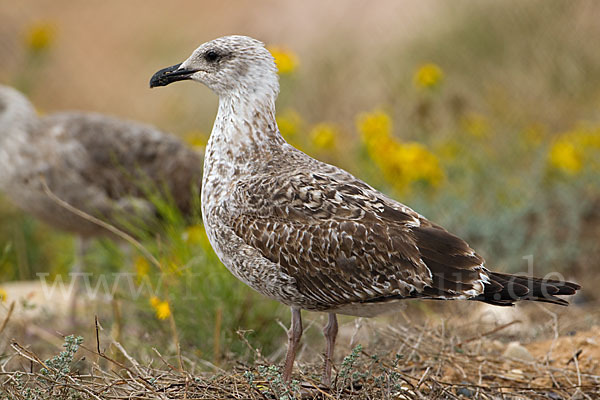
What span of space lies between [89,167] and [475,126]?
3858 mm

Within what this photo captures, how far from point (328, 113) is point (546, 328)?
630cm

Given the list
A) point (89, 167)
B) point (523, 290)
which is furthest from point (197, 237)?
point (523, 290)

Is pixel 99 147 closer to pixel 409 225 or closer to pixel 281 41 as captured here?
pixel 409 225

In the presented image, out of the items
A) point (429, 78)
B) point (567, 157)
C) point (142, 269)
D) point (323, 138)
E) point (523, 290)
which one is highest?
point (429, 78)

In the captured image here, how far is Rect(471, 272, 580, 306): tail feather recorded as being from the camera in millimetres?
3350

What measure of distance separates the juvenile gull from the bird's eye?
94.3 inches

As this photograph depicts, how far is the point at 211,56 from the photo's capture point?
3912 millimetres

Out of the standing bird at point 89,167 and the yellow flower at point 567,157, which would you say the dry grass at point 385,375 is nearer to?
the standing bird at point 89,167

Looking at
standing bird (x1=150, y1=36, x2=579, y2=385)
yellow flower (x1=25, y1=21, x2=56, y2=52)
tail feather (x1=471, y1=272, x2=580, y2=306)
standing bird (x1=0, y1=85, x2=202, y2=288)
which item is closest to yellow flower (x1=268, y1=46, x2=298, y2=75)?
standing bird (x1=0, y1=85, x2=202, y2=288)

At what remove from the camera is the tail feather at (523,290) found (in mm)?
3350

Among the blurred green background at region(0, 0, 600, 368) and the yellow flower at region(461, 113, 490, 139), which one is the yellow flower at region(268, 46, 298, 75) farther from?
the yellow flower at region(461, 113, 490, 139)

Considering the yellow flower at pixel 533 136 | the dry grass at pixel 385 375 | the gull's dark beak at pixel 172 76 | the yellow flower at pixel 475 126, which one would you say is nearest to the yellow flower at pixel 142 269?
the dry grass at pixel 385 375

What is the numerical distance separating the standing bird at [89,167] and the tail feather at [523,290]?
3.30 metres

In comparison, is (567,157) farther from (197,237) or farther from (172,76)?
(172,76)
